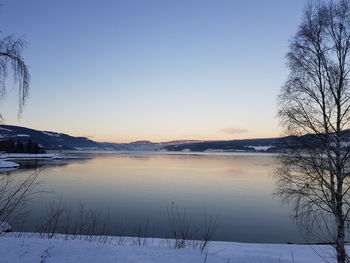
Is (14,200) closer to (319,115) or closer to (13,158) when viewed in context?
(319,115)

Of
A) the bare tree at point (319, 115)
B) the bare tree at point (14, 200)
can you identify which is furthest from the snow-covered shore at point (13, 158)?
the bare tree at point (319, 115)

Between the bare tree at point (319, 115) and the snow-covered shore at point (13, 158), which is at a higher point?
the bare tree at point (319, 115)

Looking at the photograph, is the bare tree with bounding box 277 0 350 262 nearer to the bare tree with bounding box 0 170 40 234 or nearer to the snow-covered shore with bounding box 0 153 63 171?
the bare tree with bounding box 0 170 40 234

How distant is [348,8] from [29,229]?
15.5 metres

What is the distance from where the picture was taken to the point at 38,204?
18297mm

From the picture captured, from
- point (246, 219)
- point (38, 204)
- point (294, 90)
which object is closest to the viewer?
point (294, 90)

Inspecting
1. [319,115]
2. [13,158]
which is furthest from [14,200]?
[13,158]

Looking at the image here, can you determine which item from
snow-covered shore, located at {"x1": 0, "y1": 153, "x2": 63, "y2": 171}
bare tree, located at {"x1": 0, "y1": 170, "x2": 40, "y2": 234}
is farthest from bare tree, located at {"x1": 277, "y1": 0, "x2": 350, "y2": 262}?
snow-covered shore, located at {"x1": 0, "y1": 153, "x2": 63, "y2": 171}

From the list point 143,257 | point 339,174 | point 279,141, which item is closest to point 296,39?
point 279,141

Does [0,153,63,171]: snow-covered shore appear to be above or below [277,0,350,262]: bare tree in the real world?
below

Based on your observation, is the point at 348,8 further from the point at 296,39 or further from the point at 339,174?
the point at 339,174

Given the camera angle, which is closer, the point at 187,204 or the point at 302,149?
the point at 302,149

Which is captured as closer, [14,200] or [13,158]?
[14,200]

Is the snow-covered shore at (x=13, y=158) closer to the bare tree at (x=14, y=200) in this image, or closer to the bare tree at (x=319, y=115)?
the bare tree at (x=14, y=200)
